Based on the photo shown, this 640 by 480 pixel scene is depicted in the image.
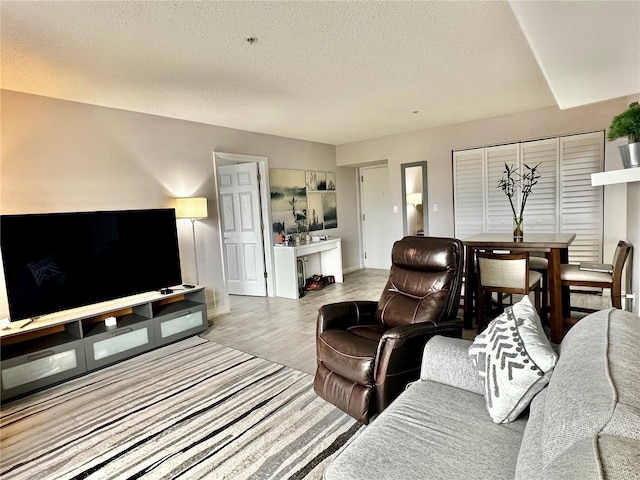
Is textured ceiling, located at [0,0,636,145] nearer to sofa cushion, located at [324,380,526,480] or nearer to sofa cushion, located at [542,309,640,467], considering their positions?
sofa cushion, located at [542,309,640,467]

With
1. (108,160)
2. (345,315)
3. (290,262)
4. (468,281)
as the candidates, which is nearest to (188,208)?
(108,160)

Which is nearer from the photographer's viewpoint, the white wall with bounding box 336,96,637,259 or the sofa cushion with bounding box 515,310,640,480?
the sofa cushion with bounding box 515,310,640,480

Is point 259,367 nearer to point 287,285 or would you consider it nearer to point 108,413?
point 108,413

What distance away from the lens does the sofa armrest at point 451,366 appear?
5.18 feet

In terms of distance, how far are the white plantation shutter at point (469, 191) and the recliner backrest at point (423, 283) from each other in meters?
3.07

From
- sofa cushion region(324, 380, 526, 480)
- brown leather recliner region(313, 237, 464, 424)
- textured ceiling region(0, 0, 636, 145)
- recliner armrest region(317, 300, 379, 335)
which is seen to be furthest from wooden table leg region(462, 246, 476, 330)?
sofa cushion region(324, 380, 526, 480)

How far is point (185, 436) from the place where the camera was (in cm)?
206

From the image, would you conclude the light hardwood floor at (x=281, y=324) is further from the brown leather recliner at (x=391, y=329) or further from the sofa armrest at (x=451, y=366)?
the sofa armrest at (x=451, y=366)

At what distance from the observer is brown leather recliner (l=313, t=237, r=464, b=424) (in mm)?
1945

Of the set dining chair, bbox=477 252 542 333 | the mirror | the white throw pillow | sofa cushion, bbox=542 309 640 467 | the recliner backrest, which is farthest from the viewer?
the mirror

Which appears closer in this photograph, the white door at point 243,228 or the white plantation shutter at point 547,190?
the white plantation shutter at point 547,190

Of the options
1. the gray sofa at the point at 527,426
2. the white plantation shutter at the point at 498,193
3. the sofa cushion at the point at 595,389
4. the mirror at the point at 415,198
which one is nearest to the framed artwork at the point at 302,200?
the mirror at the point at 415,198

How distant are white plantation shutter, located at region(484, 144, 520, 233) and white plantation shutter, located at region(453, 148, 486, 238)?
9cm

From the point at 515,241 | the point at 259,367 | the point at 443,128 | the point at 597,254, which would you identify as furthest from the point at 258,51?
the point at 597,254
